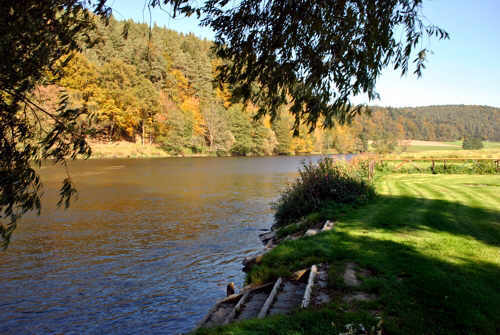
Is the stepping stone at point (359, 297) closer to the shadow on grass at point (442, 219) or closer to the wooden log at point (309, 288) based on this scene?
the wooden log at point (309, 288)

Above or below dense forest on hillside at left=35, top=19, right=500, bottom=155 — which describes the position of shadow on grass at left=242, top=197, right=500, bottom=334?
below

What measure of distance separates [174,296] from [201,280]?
1.04 metres

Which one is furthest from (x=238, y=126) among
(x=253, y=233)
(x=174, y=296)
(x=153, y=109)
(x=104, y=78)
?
(x=174, y=296)

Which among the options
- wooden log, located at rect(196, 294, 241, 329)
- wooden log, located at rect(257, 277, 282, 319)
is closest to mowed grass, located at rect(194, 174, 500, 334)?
wooden log, located at rect(257, 277, 282, 319)

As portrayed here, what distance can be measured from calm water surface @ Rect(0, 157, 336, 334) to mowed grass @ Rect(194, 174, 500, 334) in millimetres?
2041

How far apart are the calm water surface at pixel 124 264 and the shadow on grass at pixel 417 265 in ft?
6.53

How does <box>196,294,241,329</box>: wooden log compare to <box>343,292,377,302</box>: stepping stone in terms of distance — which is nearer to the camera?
<box>343,292,377,302</box>: stepping stone

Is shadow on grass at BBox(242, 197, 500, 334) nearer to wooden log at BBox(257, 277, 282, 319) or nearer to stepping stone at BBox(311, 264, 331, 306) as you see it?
stepping stone at BBox(311, 264, 331, 306)

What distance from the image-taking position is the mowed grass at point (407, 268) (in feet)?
13.8

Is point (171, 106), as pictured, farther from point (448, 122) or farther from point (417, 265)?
point (448, 122)

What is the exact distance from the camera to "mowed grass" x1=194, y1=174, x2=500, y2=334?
4.21 meters

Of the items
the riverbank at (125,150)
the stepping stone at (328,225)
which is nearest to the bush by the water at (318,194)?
the stepping stone at (328,225)

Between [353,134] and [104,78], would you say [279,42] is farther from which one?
[353,134]

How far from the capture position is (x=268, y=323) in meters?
4.39
